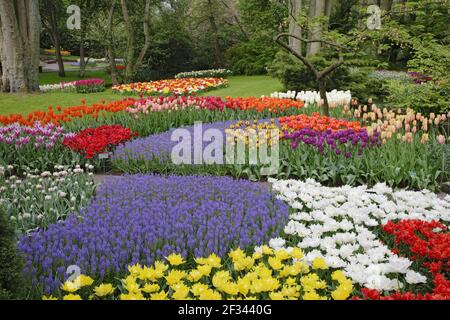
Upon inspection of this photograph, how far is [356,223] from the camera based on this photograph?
183 inches

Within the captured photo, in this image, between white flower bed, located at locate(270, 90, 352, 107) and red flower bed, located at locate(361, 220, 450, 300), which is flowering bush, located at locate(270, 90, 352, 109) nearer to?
white flower bed, located at locate(270, 90, 352, 107)

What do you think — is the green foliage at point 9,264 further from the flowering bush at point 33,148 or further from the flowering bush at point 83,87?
the flowering bush at point 83,87

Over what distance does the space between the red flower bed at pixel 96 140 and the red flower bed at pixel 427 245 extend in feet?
16.1

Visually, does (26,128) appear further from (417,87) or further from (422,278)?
(417,87)

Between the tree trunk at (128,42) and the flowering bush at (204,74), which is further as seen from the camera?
the flowering bush at (204,74)

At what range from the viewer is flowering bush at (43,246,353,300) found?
2.89m

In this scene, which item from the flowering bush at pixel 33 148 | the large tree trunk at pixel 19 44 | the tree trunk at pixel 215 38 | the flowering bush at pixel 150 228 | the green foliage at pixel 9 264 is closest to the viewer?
the green foliage at pixel 9 264

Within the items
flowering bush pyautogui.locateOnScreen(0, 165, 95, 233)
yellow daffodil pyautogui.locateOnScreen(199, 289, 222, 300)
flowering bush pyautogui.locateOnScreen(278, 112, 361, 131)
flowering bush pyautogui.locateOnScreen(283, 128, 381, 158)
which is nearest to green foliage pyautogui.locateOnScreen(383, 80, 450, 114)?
flowering bush pyautogui.locateOnScreen(278, 112, 361, 131)

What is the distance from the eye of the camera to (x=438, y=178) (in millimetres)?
6719

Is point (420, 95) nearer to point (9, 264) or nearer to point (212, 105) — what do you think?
point (212, 105)

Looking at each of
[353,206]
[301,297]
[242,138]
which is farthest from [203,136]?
[301,297]

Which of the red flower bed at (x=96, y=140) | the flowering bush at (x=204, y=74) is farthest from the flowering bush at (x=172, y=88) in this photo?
the red flower bed at (x=96, y=140)

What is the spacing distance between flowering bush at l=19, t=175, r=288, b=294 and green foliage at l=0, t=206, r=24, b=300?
1.27 ft

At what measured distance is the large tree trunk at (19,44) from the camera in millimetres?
16031
